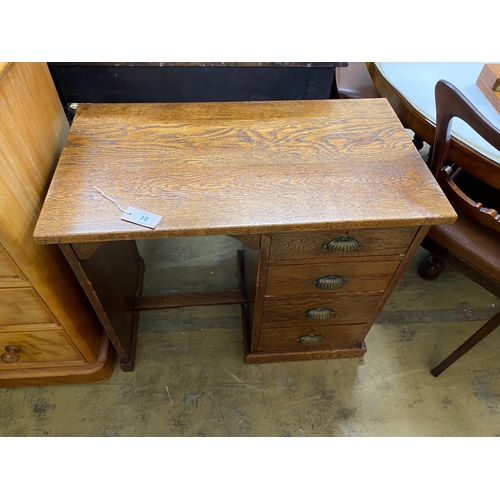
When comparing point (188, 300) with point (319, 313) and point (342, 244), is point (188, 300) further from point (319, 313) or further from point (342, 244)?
point (342, 244)

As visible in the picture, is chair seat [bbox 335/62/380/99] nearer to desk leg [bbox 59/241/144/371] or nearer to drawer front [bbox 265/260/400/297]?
drawer front [bbox 265/260/400/297]

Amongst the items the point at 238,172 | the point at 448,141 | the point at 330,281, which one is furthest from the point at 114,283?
the point at 448,141

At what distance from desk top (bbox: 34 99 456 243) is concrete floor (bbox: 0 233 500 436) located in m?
0.71

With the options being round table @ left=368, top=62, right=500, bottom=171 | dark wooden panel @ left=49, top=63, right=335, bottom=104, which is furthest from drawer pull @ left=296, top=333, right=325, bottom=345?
dark wooden panel @ left=49, top=63, right=335, bottom=104

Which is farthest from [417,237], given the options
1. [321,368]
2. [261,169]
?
[321,368]

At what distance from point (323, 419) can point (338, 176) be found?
81 cm

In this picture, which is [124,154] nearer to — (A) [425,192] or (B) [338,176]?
(B) [338,176]

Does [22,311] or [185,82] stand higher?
[185,82]

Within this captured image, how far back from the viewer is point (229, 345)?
135cm

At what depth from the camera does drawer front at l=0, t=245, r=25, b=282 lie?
762 millimetres

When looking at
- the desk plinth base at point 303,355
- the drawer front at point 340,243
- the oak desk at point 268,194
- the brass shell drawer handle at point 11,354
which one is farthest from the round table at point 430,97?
the brass shell drawer handle at point 11,354

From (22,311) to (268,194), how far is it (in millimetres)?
691

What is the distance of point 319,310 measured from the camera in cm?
106
